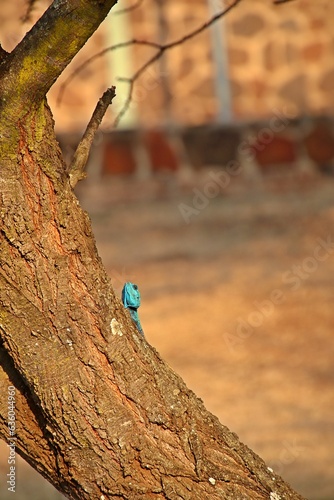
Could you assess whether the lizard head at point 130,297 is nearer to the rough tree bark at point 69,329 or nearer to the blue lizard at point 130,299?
the blue lizard at point 130,299

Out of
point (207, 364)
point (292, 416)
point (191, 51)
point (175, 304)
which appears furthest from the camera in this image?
point (191, 51)

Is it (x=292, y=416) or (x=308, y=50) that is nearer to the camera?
(x=292, y=416)

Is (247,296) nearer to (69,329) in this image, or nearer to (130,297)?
(130,297)

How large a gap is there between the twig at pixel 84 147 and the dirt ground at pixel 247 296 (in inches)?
96.2

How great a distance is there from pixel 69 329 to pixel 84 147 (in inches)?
13.4

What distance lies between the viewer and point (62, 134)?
28.6ft

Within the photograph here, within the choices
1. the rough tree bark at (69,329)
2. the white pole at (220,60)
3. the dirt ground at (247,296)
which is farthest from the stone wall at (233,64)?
the rough tree bark at (69,329)

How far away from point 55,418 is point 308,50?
9.69 m

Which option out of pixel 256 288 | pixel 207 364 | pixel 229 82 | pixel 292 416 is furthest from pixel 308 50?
pixel 292 416

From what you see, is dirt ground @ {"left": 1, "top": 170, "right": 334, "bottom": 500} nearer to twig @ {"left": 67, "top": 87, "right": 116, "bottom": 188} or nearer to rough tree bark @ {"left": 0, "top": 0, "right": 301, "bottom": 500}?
rough tree bark @ {"left": 0, "top": 0, "right": 301, "bottom": 500}

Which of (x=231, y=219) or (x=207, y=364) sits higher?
(x=231, y=219)

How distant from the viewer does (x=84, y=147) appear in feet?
6.06

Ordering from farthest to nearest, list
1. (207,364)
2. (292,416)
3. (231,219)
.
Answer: (231,219) < (207,364) < (292,416)

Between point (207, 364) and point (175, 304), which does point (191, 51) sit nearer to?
point (175, 304)
